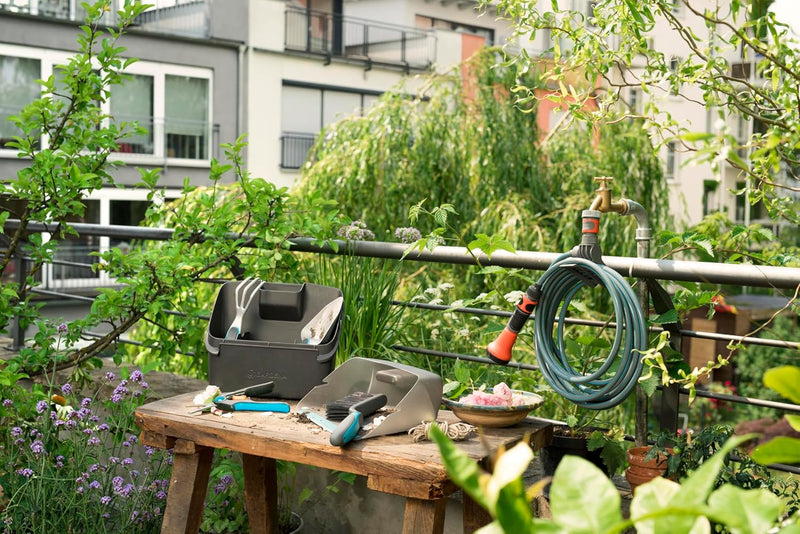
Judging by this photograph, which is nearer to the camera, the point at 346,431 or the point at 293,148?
the point at 346,431

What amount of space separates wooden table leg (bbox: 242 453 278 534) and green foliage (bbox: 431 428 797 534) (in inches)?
84.1

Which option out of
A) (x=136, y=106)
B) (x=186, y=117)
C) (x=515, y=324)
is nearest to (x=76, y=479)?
(x=515, y=324)

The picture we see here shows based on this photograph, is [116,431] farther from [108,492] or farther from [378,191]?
[378,191]

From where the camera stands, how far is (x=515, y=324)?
2303 millimetres

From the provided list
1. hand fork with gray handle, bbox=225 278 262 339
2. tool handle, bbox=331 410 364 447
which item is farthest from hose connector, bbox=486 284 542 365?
hand fork with gray handle, bbox=225 278 262 339

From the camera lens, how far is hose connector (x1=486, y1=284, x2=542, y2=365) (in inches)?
90.1

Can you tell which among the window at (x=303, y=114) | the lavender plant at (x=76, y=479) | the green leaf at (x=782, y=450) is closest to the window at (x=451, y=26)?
the window at (x=303, y=114)

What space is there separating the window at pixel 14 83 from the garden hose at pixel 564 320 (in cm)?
1542

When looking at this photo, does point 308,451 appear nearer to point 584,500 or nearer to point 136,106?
point 584,500

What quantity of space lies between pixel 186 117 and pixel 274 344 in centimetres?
1625

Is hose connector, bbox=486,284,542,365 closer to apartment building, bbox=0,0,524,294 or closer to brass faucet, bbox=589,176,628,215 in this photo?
brass faucet, bbox=589,176,628,215

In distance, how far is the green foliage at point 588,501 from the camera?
19.2 inches

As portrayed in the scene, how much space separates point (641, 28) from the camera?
2244 mm

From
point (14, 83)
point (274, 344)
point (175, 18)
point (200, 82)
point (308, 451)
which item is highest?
point (175, 18)
